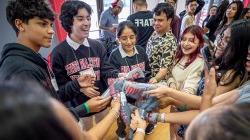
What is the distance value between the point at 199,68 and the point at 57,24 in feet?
11.3

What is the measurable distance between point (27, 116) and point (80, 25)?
1.59 metres

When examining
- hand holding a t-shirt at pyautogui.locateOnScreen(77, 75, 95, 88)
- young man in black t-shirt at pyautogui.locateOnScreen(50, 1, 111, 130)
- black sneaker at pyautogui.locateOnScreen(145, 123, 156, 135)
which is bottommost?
black sneaker at pyautogui.locateOnScreen(145, 123, 156, 135)

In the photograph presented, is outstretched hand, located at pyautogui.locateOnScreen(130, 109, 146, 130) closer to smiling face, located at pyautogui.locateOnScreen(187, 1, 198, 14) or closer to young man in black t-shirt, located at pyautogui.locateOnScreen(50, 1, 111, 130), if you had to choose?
young man in black t-shirt, located at pyautogui.locateOnScreen(50, 1, 111, 130)

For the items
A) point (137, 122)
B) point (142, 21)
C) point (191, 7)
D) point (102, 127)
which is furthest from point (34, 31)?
point (191, 7)

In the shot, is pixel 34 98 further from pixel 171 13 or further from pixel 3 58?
pixel 171 13

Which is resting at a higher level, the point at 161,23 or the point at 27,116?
the point at 161,23

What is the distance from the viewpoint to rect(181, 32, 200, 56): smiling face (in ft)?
7.13

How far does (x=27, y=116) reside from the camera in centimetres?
44

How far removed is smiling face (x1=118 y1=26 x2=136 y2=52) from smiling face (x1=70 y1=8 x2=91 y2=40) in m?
0.46

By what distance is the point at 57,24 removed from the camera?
4.63 metres

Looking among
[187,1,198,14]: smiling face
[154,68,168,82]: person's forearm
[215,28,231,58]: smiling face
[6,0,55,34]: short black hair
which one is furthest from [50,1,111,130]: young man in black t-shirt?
[187,1,198,14]: smiling face

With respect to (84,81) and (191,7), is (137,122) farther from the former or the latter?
(191,7)

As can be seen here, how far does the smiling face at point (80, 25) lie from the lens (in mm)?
1962

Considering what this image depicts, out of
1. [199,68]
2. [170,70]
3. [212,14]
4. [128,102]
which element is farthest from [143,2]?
[212,14]
